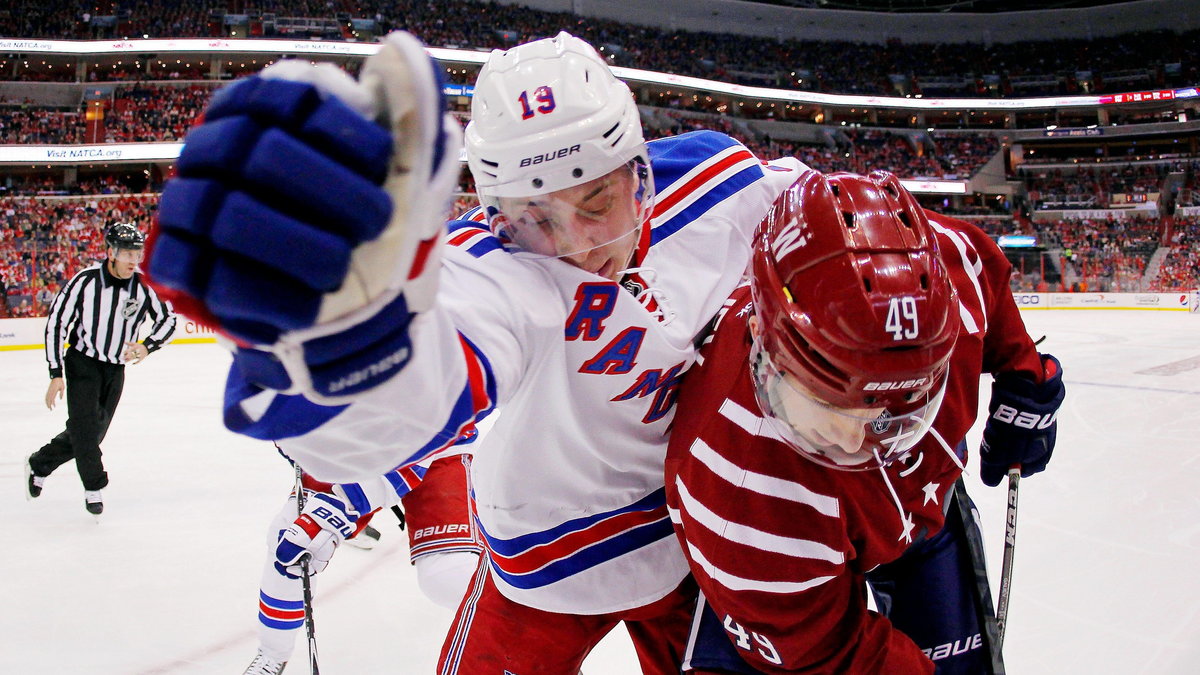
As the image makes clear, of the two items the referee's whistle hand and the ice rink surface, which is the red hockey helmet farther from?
the referee's whistle hand

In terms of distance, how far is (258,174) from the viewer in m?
0.60

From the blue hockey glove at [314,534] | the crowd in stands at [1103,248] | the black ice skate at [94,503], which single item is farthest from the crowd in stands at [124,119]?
the blue hockey glove at [314,534]

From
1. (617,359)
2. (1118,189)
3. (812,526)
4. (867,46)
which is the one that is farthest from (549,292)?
(867,46)

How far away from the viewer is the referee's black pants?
15.2ft

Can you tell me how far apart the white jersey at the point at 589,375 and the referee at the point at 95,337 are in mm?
4130

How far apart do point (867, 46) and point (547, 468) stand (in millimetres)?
36263

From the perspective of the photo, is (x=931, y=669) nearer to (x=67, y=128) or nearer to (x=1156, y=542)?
(x=1156, y=542)

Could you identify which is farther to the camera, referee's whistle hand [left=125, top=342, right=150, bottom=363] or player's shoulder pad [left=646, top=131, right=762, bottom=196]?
referee's whistle hand [left=125, top=342, right=150, bottom=363]

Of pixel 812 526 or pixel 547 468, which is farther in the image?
pixel 547 468

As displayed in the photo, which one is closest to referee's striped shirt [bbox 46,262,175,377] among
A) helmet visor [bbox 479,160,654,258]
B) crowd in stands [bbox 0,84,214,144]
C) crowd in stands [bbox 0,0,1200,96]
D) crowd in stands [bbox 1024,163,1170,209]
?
helmet visor [bbox 479,160,654,258]

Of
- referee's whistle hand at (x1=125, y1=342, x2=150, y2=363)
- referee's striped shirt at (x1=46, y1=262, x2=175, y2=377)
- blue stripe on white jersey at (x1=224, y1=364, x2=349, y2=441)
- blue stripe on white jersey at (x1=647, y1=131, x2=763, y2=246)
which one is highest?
blue stripe on white jersey at (x1=224, y1=364, x2=349, y2=441)

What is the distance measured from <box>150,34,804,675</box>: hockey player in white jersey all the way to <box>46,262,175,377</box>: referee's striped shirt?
404 cm

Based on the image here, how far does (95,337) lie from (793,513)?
16.3 ft

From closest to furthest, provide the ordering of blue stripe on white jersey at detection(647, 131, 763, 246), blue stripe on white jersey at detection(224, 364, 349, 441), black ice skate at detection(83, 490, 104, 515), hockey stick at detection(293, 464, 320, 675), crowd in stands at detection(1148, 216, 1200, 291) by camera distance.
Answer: blue stripe on white jersey at detection(224, 364, 349, 441) < blue stripe on white jersey at detection(647, 131, 763, 246) < hockey stick at detection(293, 464, 320, 675) < black ice skate at detection(83, 490, 104, 515) < crowd in stands at detection(1148, 216, 1200, 291)
